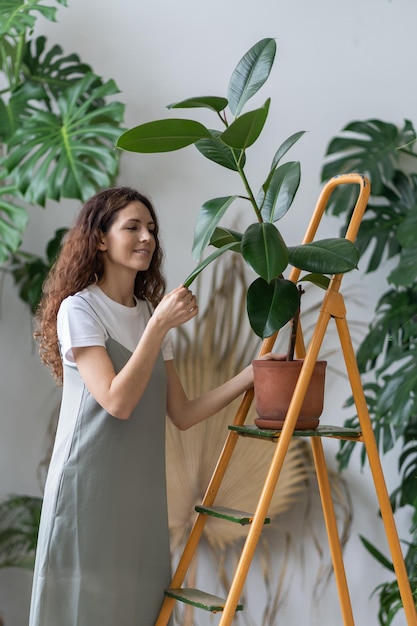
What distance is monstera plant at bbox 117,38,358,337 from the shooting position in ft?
5.59

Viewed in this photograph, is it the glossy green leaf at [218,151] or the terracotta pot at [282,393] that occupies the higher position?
the glossy green leaf at [218,151]

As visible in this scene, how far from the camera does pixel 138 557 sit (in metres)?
1.94

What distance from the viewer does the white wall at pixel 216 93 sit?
9.64 ft

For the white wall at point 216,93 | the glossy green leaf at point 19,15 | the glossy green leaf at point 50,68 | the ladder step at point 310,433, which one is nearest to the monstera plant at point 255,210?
the ladder step at point 310,433

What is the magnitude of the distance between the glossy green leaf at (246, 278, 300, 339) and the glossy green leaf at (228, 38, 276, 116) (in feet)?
1.21

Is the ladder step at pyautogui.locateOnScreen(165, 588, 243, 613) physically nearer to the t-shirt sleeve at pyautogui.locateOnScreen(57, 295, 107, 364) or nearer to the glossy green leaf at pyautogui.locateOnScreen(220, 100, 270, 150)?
the t-shirt sleeve at pyautogui.locateOnScreen(57, 295, 107, 364)

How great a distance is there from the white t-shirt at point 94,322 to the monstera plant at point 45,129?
35.8 inches

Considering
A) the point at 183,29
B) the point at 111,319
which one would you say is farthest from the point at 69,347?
the point at 183,29

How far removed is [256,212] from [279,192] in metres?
0.16

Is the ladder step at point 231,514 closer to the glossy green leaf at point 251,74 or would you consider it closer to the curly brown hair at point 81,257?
the curly brown hair at point 81,257

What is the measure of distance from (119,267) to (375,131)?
122 cm

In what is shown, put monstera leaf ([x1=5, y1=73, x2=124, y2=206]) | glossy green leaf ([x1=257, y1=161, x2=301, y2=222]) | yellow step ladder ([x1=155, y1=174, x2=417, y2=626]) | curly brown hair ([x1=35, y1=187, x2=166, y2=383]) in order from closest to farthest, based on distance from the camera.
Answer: yellow step ladder ([x1=155, y1=174, x2=417, y2=626]) → glossy green leaf ([x1=257, y1=161, x2=301, y2=222]) → curly brown hair ([x1=35, y1=187, x2=166, y2=383]) → monstera leaf ([x1=5, y1=73, x2=124, y2=206])

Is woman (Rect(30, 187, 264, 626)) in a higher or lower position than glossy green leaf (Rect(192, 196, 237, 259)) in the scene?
lower

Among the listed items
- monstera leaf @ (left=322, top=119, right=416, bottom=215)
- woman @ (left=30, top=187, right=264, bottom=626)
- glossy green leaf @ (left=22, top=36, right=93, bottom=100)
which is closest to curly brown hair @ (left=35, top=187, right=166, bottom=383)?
woman @ (left=30, top=187, right=264, bottom=626)
